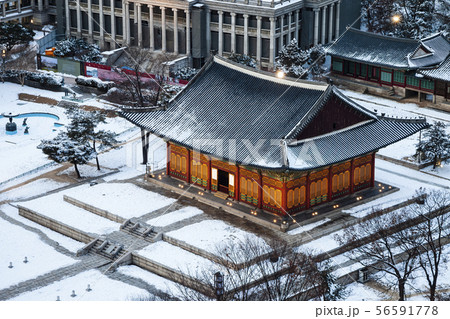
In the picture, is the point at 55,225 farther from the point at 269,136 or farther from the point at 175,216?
the point at 269,136

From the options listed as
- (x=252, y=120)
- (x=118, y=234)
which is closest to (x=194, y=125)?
(x=252, y=120)

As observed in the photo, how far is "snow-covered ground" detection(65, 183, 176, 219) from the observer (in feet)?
254

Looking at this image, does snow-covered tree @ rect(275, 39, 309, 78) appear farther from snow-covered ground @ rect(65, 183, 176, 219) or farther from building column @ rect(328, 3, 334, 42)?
snow-covered ground @ rect(65, 183, 176, 219)

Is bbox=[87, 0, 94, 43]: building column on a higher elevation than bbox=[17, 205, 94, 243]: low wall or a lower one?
higher

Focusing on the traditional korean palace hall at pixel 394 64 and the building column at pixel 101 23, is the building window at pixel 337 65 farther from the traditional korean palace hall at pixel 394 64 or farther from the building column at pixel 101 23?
the building column at pixel 101 23

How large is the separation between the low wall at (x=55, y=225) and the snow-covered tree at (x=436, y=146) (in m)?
29.9

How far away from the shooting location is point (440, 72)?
330 feet

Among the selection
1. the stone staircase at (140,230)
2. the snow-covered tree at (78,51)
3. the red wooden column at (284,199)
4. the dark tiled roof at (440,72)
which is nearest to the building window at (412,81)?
the dark tiled roof at (440,72)

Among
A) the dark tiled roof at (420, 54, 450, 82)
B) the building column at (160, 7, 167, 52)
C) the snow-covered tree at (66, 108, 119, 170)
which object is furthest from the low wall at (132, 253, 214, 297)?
the building column at (160, 7, 167, 52)

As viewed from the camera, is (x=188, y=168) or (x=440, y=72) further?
(x=440, y=72)

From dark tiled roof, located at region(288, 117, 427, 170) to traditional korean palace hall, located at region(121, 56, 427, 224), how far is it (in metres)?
0.08

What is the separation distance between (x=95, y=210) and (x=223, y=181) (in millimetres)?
10160

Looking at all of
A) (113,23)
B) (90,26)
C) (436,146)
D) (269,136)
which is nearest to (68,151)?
(269,136)

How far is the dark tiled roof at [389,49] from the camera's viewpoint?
104m
